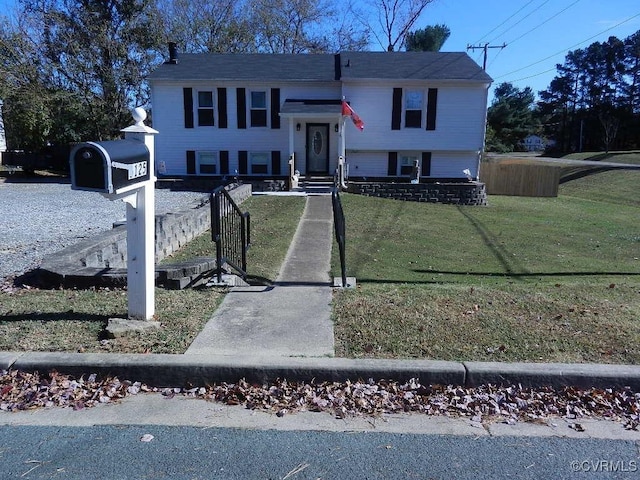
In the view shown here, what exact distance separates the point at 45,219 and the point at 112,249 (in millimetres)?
5576

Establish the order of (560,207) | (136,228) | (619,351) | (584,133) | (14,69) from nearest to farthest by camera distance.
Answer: (619,351) → (136,228) → (560,207) → (14,69) → (584,133)

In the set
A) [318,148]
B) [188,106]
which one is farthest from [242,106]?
[318,148]

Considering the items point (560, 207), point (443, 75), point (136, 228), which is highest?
point (443, 75)

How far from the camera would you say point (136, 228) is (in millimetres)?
4352

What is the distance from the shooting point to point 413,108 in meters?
23.5

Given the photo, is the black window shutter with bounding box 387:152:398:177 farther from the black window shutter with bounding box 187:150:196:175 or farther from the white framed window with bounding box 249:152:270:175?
the black window shutter with bounding box 187:150:196:175

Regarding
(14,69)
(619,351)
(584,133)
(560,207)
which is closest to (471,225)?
(560,207)

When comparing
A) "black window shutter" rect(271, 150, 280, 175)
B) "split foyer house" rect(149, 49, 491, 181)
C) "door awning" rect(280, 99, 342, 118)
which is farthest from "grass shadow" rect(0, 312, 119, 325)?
"black window shutter" rect(271, 150, 280, 175)

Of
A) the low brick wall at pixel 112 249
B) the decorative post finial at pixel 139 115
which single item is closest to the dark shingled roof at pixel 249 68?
the low brick wall at pixel 112 249

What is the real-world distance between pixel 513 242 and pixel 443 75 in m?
12.9

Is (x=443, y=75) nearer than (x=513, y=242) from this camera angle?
No

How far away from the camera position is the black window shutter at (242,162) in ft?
78.9

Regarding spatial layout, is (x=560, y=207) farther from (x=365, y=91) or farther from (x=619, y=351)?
(x=619, y=351)

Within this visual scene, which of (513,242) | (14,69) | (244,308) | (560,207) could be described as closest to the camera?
(244,308)
